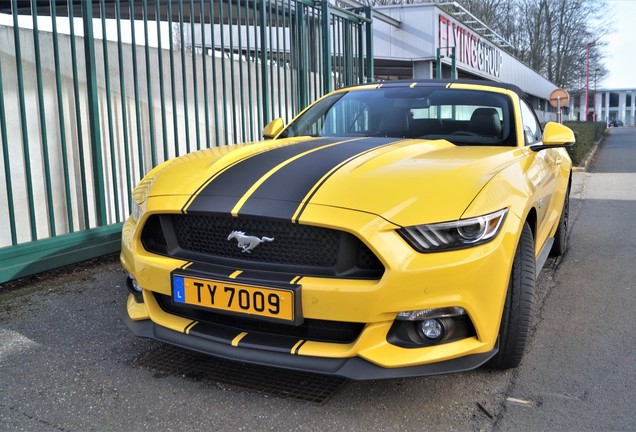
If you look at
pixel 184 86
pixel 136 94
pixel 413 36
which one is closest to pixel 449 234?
pixel 136 94

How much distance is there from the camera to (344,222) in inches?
91.6

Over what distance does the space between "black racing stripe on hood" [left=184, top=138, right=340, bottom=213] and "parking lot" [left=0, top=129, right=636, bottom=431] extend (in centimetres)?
85

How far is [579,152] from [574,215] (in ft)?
25.7

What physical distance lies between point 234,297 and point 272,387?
55 centimetres

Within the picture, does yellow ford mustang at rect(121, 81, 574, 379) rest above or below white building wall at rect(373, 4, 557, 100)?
below

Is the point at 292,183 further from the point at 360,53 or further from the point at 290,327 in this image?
the point at 360,53

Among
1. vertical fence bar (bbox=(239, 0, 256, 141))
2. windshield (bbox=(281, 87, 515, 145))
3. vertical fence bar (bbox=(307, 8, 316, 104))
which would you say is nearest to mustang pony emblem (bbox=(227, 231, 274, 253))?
windshield (bbox=(281, 87, 515, 145))

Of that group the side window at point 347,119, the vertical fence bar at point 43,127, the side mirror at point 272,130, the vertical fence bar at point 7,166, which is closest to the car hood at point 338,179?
the side window at point 347,119

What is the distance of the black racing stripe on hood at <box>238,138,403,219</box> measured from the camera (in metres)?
2.49

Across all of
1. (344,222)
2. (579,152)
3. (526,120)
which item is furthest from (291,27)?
(579,152)

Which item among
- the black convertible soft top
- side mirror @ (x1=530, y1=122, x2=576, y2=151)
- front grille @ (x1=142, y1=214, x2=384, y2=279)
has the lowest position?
front grille @ (x1=142, y1=214, x2=384, y2=279)

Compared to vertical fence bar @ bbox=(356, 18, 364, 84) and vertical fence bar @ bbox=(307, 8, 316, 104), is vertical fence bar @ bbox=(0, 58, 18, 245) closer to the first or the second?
vertical fence bar @ bbox=(307, 8, 316, 104)

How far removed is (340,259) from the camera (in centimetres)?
236

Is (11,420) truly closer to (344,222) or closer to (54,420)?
(54,420)
